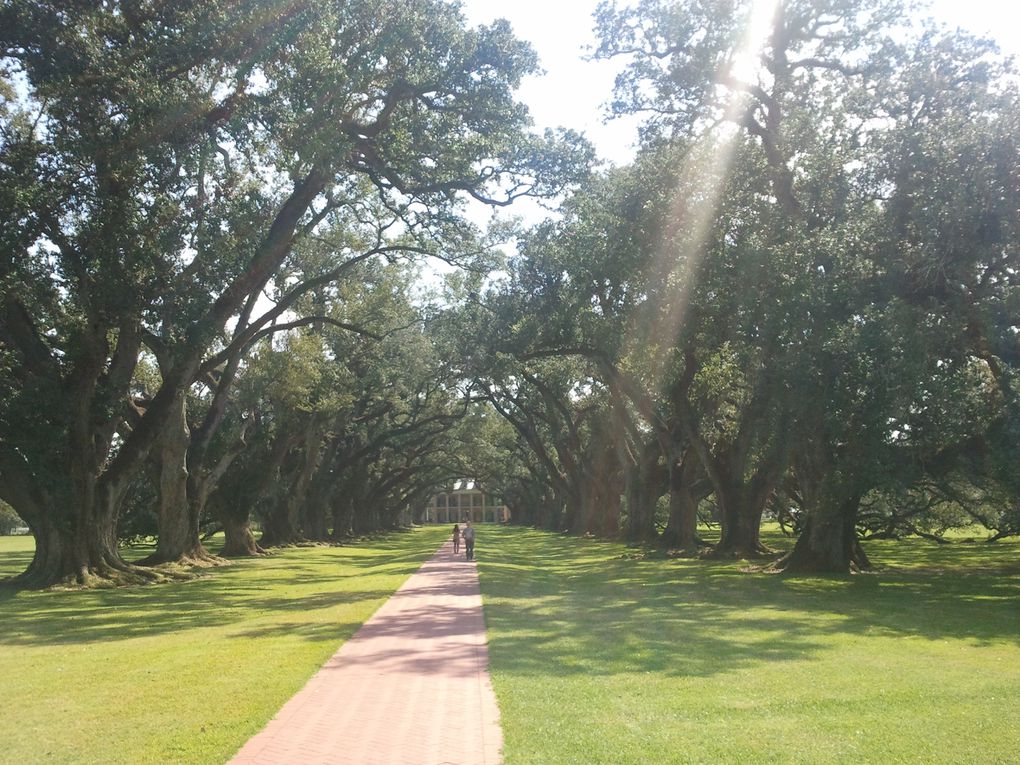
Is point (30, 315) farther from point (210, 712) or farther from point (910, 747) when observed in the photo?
point (910, 747)

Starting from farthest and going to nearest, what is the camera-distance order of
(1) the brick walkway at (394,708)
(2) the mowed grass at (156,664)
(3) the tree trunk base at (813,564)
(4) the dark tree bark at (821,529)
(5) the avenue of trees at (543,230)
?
(3) the tree trunk base at (813,564) < (4) the dark tree bark at (821,529) < (5) the avenue of trees at (543,230) < (2) the mowed grass at (156,664) < (1) the brick walkway at (394,708)

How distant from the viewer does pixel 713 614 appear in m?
14.3

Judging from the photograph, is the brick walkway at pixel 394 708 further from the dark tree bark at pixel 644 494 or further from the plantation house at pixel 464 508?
the plantation house at pixel 464 508

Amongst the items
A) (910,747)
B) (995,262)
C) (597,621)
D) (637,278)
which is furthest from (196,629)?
(995,262)

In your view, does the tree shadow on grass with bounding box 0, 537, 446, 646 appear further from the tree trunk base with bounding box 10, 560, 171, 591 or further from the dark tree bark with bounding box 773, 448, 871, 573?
the dark tree bark with bounding box 773, 448, 871, 573

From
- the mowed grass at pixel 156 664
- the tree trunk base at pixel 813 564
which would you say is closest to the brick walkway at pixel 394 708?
the mowed grass at pixel 156 664

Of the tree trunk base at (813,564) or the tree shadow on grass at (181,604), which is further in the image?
the tree trunk base at (813,564)

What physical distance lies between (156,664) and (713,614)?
859cm

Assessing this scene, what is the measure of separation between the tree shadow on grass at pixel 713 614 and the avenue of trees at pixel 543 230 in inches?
85.8

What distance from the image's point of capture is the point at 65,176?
1567cm

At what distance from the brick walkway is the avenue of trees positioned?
9.00m

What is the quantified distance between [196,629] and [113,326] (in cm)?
828

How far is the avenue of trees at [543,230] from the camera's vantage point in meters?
14.9

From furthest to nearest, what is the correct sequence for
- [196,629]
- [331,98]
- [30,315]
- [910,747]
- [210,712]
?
[30,315], [331,98], [196,629], [210,712], [910,747]
